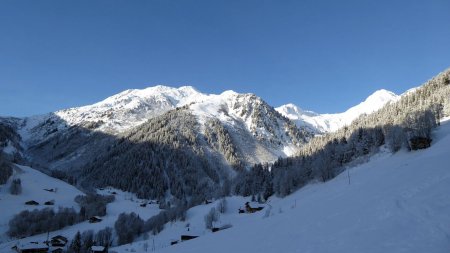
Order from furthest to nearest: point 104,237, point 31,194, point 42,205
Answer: point 31,194, point 42,205, point 104,237

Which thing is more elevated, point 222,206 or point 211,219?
point 222,206

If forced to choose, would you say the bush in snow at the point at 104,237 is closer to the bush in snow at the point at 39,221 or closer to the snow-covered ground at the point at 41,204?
the snow-covered ground at the point at 41,204

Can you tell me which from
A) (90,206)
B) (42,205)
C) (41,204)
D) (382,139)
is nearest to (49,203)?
(41,204)

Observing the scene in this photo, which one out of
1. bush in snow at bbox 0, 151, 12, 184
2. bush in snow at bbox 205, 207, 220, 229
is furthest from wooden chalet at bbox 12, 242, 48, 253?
bush in snow at bbox 0, 151, 12, 184

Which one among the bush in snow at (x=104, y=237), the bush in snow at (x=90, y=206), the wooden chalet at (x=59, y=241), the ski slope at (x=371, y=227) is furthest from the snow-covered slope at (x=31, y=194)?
the ski slope at (x=371, y=227)

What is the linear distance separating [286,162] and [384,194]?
116 metres

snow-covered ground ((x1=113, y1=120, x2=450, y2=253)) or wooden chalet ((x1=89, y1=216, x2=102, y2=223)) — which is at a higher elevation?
snow-covered ground ((x1=113, y1=120, x2=450, y2=253))

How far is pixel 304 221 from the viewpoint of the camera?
23.2 meters

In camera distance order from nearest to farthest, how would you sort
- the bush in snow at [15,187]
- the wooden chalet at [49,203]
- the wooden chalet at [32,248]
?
the wooden chalet at [32,248] < the wooden chalet at [49,203] < the bush in snow at [15,187]

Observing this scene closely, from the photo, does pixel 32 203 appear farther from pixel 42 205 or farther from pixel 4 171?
pixel 4 171

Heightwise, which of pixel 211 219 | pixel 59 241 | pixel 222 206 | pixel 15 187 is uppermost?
pixel 15 187

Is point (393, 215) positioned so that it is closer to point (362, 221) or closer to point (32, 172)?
point (362, 221)

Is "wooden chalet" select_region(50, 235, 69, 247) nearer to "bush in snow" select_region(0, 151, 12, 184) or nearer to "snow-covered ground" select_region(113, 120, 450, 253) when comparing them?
"bush in snow" select_region(0, 151, 12, 184)

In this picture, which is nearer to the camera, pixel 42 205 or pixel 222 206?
pixel 222 206
